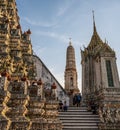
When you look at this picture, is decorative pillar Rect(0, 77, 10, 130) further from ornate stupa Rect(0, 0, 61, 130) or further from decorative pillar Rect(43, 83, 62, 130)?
decorative pillar Rect(43, 83, 62, 130)

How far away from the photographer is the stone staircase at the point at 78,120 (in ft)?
48.6

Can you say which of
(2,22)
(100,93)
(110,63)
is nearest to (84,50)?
(110,63)

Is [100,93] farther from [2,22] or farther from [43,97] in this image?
[2,22]

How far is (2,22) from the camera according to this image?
67.7 ft

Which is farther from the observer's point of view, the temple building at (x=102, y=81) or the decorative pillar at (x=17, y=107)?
the temple building at (x=102, y=81)

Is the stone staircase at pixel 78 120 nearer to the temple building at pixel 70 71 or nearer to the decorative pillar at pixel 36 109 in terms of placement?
the decorative pillar at pixel 36 109

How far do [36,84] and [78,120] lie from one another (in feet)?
13.9

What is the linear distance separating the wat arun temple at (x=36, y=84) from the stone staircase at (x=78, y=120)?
54 centimetres

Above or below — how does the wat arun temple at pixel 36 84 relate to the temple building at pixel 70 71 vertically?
below

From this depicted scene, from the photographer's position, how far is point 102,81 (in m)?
23.5

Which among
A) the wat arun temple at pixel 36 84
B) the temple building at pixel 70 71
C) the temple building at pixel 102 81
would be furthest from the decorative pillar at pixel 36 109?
the temple building at pixel 70 71

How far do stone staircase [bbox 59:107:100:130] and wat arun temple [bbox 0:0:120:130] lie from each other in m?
0.54

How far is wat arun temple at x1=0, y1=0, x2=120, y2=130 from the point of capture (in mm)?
13656

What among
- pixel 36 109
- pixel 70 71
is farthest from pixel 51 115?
pixel 70 71
